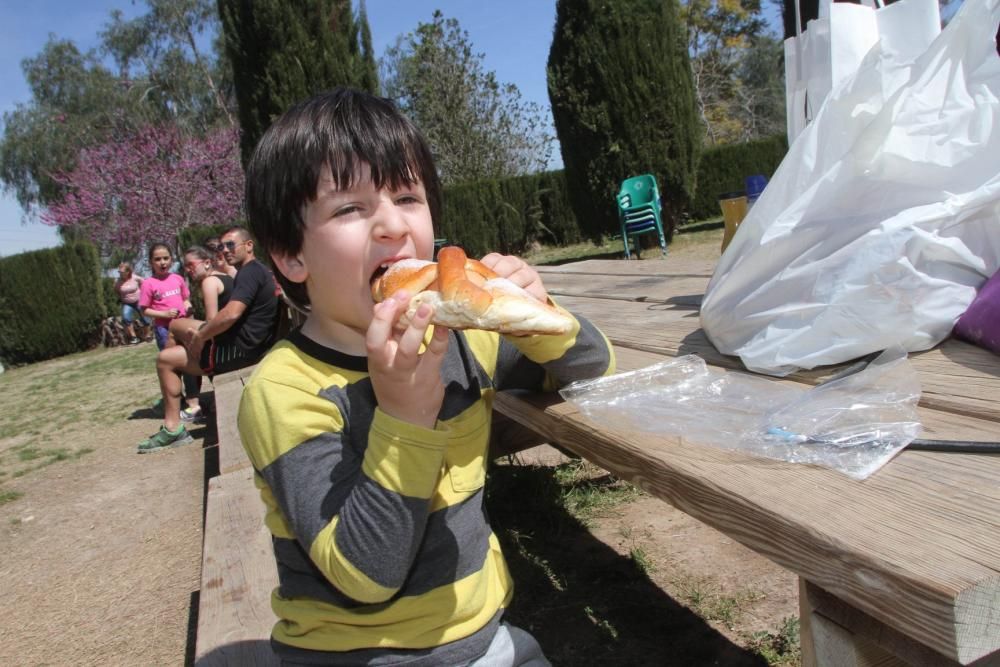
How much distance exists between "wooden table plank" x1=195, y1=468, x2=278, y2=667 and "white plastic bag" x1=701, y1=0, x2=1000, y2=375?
1.22 metres

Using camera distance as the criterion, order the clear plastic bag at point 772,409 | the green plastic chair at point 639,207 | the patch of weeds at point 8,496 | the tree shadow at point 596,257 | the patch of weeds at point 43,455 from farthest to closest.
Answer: the tree shadow at point 596,257
the green plastic chair at point 639,207
the patch of weeds at point 43,455
the patch of weeds at point 8,496
the clear plastic bag at point 772,409

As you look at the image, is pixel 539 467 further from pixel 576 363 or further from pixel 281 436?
pixel 281 436

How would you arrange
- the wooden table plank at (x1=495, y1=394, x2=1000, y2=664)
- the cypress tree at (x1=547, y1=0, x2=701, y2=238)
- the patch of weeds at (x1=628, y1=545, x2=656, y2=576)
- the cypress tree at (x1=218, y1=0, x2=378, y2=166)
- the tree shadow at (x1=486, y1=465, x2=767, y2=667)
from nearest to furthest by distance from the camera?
the wooden table plank at (x1=495, y1=394, x2=1000, y2=664), the tree shadow at (x1=486, y1=465, x2=767, y2=667), the patch of weeds at (x1=628, y1=545, x2=656, y2=576), the cypress tree at (x1=218, y1=0, x2=378, y2=166), the cypress tree at (x1=547, y1=0, x2=701, y2=238)

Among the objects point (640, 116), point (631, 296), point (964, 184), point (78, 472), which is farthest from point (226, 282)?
point (640, 116)

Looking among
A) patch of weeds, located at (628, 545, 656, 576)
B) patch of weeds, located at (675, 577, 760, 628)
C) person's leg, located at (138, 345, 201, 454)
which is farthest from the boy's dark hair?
person's leg, located at (138, 345, 201, 454)

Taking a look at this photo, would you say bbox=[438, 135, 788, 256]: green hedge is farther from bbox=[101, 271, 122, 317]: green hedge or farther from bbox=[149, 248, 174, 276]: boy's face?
bbox=[149, 248, 174, 276]: boy's face

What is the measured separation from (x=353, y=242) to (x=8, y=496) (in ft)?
16.6

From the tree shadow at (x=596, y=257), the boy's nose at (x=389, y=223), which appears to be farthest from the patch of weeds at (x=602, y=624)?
the tree shadow at (x=596, y=257)

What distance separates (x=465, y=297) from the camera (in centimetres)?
107

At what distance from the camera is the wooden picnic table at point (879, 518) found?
0.64 meters

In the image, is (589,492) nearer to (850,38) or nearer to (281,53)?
(850,38)

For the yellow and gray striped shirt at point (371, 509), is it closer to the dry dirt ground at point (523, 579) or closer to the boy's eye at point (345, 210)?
the boy's eye at point (345, 210)

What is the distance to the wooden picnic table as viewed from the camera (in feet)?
2.08

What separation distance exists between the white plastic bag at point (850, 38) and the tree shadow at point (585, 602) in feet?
4.77
